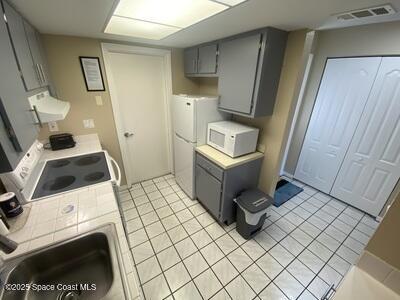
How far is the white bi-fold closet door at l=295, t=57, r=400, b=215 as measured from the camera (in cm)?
206

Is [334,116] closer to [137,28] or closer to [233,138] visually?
[233,138]

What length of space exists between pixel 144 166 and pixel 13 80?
228 centimetres

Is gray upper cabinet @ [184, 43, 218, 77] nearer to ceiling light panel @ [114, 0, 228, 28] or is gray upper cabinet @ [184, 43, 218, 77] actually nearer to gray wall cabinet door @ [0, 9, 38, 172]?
ceiling light panel @ [114, 0, 228, 28]

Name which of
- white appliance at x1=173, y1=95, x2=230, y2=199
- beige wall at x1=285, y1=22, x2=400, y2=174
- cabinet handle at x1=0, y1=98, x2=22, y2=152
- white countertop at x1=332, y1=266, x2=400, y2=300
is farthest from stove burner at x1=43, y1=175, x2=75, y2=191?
beige wall at x1=285, y1=22, x2=400, y2=174

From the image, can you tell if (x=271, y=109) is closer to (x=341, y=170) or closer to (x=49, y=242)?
(x=341, y=170)

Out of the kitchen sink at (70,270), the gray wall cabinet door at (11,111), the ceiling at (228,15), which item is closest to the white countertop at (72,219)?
the kitchen sink at (70,270)

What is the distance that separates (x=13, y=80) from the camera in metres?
0.89

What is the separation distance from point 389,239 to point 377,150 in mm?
2051

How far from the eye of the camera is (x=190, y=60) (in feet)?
8.46

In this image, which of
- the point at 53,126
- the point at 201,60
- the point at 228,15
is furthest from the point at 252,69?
the point at 53,126

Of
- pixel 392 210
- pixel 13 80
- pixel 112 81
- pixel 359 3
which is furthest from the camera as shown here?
pixel 112 81

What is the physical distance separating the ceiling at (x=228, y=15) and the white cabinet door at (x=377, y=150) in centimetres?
94

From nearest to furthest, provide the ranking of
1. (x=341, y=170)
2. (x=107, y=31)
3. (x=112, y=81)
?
(x=107, y=31) < (x=112, y=81) < (x=341, y=170)

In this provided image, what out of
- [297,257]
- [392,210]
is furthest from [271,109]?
[297,257]
